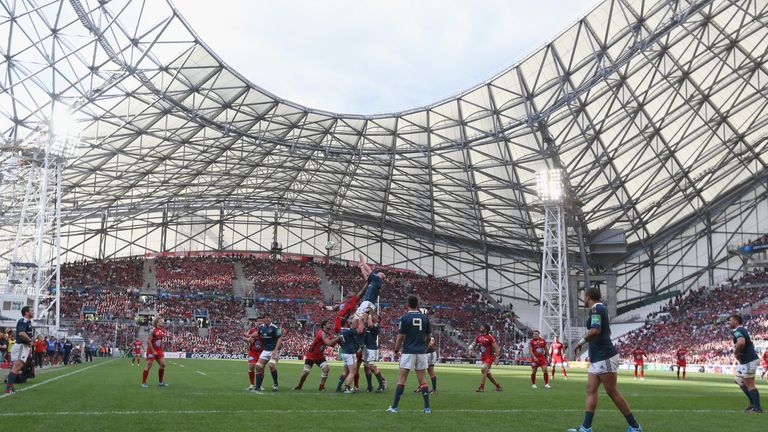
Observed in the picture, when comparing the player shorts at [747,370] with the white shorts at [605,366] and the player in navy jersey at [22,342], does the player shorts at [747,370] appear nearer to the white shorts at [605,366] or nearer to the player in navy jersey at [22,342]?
the white shorts at [605,366]

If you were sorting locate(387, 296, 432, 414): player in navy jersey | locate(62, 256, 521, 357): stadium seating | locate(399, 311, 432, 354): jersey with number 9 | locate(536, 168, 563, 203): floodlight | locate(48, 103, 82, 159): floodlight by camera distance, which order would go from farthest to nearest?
locate(62, 256, 521, 357): stadium seating, locate(536, 168, 563, 203): floodlight, locate(48, 103, 82, 159): floodlight, locate(399, 311, 432, 354): jersey with number 9, locate(387, 296, 432, 414): player in navy jersey

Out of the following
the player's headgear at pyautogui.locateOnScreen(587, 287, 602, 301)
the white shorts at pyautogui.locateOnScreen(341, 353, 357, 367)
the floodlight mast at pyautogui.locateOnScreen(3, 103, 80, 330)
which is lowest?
the white shorts at pyautogui.locateOnScreen(341, 353, 357, 367)

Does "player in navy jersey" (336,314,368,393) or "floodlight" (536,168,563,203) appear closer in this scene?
"player in navy jersey" (336,314,368,393)

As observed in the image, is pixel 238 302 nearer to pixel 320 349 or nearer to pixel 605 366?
pixel 320 349

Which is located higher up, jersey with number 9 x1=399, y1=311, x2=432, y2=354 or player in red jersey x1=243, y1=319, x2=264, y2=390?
jersey with number 9 x1=399, y1=311, x2=432, y2=354

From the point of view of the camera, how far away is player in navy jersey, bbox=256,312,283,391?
16719 mm

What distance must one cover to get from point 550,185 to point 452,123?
8.72m

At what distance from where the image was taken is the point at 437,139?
53625mm

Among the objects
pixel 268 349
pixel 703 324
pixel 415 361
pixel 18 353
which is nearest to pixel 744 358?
pixel 415 361

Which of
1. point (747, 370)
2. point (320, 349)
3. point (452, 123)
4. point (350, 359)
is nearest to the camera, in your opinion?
point (747, 370)

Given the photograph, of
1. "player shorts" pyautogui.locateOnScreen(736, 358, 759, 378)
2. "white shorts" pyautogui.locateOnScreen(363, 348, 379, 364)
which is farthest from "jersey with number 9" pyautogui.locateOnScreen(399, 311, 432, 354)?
"player shorts" pyautogui.locateOnScreen(736, 358, 759, 378)

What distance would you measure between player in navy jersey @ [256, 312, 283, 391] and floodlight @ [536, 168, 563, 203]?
36.7 metres

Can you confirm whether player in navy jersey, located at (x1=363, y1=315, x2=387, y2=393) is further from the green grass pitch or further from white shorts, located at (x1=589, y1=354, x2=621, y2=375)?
white shorts, located at (x1=589, y1=354, x2=621, y2=375)

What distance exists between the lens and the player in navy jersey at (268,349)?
54.9 feet
